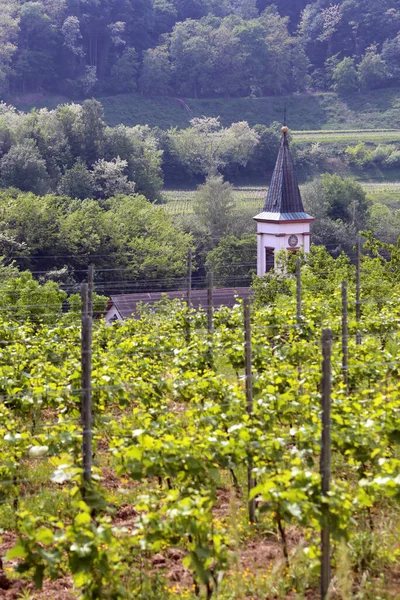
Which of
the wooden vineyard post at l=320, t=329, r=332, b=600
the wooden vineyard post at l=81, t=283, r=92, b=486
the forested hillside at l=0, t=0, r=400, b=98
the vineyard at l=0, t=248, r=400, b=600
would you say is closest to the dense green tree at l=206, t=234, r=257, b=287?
the vineyard at l=0, t=248, r=400, b=600

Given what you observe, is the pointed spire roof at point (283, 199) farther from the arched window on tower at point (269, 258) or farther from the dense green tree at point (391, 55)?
the dense green tree at point (391, 55)

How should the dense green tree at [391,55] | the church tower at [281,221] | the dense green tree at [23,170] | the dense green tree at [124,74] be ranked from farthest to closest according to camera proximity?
the dense green tree at [391,55], the dense green tree at [124,74], the dense green tree at [23,170], the church tower at [281,221]

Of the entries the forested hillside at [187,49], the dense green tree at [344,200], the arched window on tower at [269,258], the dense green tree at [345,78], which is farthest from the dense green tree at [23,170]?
the dense green tree at [345,78]

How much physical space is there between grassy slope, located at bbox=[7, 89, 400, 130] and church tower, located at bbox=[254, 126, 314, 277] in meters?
53.8

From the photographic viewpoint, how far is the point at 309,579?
24.2 feet

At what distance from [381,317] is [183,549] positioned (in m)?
7.70

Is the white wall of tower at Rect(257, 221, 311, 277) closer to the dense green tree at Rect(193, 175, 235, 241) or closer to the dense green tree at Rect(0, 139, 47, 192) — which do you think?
the dense green tree at Rect(193, 175, 235, 241)

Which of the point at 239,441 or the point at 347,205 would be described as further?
the point at 347,205

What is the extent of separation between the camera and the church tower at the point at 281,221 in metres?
41.9

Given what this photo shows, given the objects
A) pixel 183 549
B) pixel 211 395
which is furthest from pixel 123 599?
pixel 211 395

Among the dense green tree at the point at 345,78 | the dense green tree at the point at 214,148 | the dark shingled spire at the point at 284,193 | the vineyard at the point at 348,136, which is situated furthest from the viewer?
the dense green tree at the point at 345,78

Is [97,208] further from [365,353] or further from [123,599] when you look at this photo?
[123,599]

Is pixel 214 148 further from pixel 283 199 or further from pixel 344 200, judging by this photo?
pixel 283 199

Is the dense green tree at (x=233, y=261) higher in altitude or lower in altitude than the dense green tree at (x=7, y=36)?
lower
